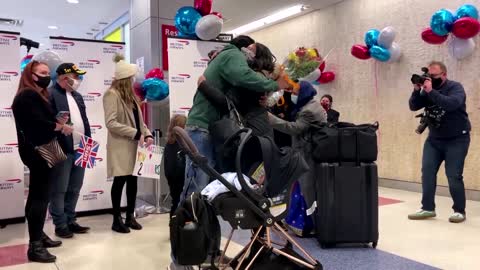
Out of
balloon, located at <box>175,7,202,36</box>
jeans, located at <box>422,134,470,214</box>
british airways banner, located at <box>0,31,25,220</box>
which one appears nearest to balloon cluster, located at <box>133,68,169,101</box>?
balloon, located at <box>175,7,202,36</box>

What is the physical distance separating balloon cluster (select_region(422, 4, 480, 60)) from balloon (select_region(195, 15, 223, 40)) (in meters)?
2.59

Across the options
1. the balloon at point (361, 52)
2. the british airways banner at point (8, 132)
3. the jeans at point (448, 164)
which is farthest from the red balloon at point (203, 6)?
the jeans at point (448, 164)

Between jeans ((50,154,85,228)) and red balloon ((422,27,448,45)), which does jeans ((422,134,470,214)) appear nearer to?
red balloon ((422,27,448,45))

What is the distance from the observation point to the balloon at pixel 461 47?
16.3 feet

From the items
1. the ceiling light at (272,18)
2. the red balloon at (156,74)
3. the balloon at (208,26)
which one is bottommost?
the red balloon at (156,74)

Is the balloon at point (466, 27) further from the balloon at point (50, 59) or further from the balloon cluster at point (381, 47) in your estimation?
the balloon at point (50, 59)

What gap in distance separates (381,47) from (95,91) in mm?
3803

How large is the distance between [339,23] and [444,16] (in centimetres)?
222

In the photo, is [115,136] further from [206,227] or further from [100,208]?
[206,227]

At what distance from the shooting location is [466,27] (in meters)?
4.75

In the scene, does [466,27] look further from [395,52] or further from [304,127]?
[304,127]

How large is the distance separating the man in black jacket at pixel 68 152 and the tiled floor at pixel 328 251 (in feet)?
0.72

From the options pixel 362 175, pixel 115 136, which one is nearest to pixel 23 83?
pixel 115 136

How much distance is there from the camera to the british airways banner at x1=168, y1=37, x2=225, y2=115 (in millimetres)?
4336
